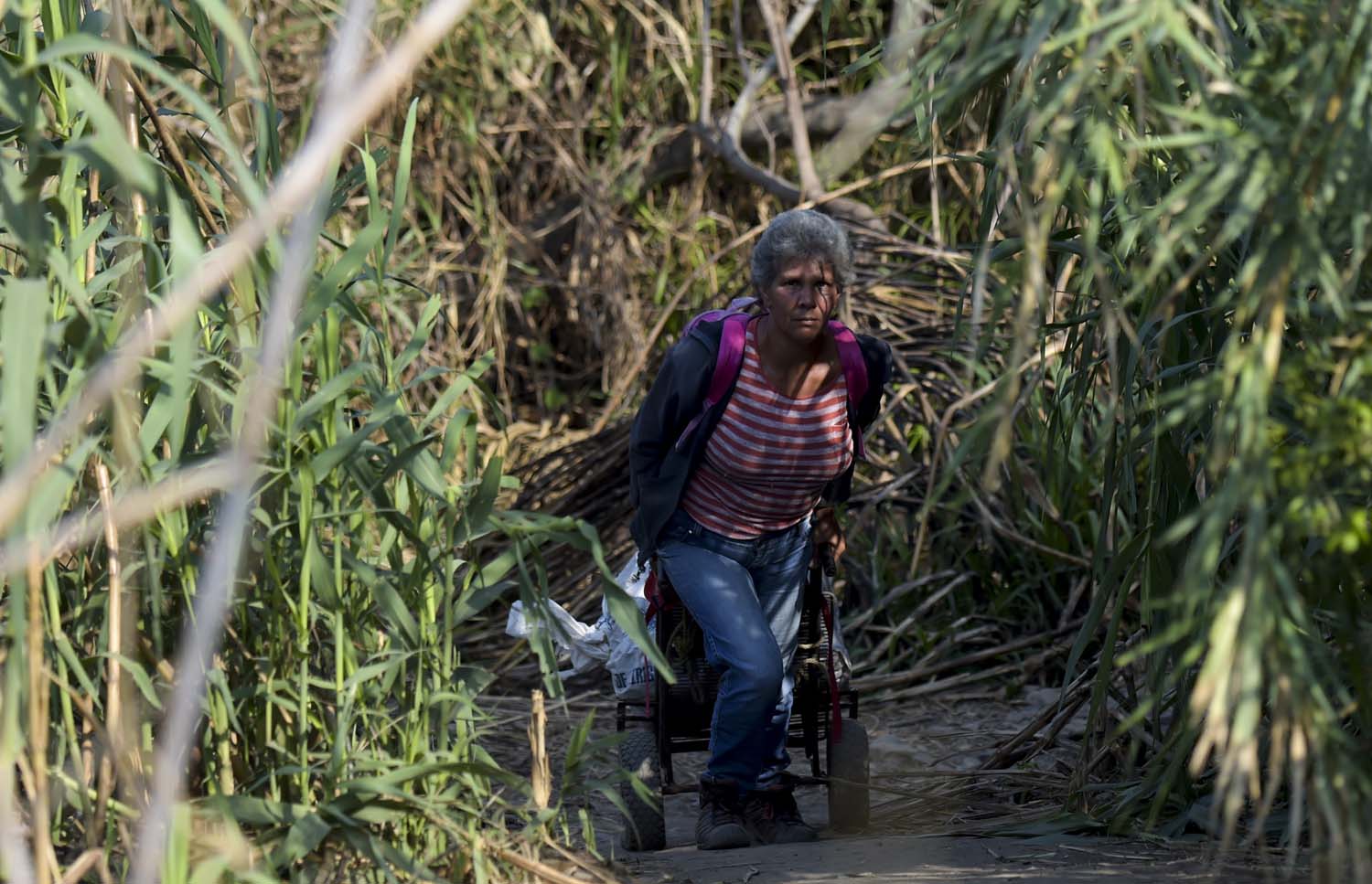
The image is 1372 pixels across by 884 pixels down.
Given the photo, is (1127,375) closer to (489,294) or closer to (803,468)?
(803,468)

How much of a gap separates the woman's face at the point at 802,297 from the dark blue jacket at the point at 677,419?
0.17 m

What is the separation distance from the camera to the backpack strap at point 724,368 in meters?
3.58

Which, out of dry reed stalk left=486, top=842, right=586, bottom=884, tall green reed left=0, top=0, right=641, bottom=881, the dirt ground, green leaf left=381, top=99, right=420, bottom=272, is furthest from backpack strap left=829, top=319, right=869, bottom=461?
dry reed stalk left=486, top=842, right=586, bottom=884

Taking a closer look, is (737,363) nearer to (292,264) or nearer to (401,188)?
(401,188)

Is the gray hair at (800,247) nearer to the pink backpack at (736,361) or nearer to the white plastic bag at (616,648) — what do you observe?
the pink backpack at (736,361)

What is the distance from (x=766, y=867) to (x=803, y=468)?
869 mm

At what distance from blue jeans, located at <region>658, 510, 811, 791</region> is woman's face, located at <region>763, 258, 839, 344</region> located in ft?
1.66

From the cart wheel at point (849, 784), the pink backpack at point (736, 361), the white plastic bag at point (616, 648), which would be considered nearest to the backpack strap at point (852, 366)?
the pink backpack at point (736, 361)

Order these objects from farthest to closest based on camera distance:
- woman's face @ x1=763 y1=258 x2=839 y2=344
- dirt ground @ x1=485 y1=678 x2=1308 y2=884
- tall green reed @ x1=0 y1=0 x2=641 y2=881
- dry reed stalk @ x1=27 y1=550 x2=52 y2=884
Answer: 1. woman's face @ x1=763 y1=258 x2=839 y2=344
2. dirt ground @ x1=485 y1=678 x2=1308 y2=884
3. tall green reed @ x1=0 y1=0 x2=641 y2=881
4. dry reed stalk @ x1=27 y1=550 x2=52 y2=884

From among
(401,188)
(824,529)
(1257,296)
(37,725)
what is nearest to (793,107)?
(824,529)

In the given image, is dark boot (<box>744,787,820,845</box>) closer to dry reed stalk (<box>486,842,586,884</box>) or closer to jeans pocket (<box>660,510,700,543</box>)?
jeans pocket (<box>660,510,700,543</box>)

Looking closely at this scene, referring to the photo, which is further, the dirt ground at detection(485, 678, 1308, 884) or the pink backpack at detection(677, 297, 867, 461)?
the pink backpack at detection(677, 297, 867, 461)

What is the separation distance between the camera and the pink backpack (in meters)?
3.58

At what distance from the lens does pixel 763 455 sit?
357 centimetres
